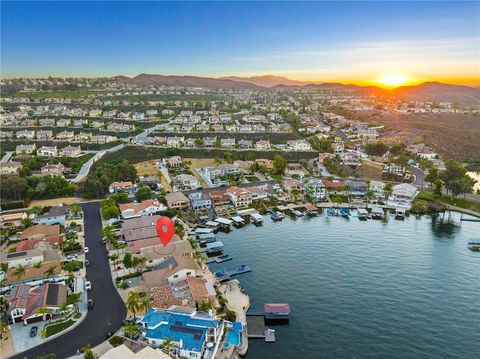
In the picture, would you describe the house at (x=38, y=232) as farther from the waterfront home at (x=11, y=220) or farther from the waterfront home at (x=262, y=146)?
the waterfront home at (x=262, y=146)

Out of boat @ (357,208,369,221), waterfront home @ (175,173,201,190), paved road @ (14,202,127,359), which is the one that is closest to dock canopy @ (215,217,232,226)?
waterfront home @ (175,173,201,190)

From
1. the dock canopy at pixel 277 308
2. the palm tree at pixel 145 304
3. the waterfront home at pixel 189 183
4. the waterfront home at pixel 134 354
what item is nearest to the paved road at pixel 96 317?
the palm tree at pixel 145 304

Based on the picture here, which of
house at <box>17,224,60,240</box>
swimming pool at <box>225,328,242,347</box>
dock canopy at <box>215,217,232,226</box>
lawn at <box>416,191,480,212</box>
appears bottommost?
swimming pool at <box>225,328,242,347</box>

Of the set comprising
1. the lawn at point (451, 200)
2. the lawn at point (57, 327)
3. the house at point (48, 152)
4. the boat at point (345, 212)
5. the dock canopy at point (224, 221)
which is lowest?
the lawn at point (57, 327)

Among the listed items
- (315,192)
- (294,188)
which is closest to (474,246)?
(315,192)

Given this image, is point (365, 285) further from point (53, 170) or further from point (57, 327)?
point (53, 170)

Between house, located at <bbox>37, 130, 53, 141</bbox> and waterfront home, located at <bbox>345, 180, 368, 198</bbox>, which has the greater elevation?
house, located at <bbox>37, 130, 53, 141</bbox>

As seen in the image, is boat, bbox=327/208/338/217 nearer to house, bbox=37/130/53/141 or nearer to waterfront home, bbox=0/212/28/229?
waterfront home, bbox=0/212/28/229
